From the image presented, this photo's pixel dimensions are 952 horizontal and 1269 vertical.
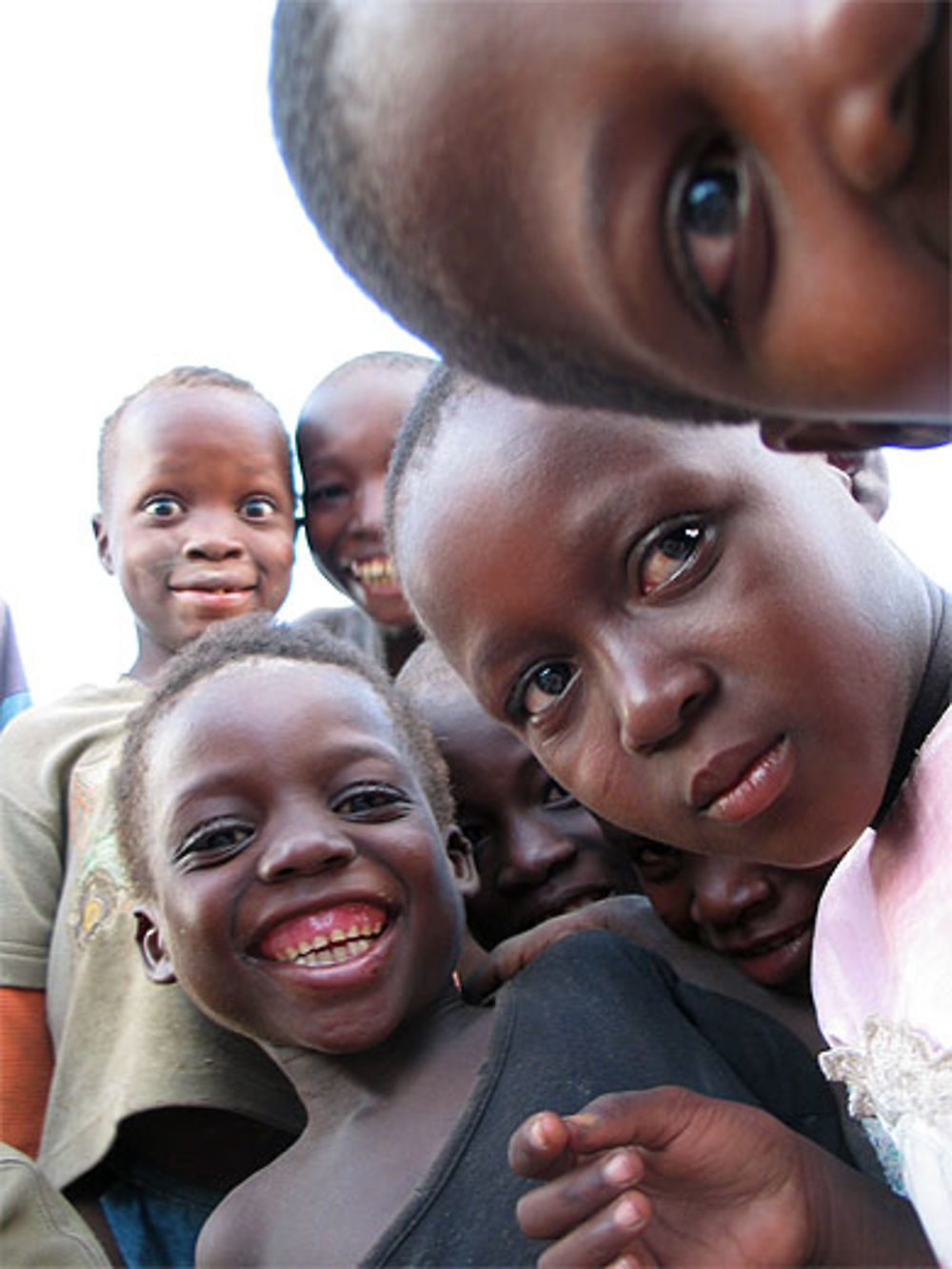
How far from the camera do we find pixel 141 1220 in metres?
2.01

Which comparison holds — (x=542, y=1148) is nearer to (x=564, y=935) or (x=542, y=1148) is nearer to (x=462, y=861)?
(x=564, y=935)

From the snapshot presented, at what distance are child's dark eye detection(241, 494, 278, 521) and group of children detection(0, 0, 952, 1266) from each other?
0.11 meters

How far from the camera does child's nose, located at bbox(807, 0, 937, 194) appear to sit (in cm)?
64

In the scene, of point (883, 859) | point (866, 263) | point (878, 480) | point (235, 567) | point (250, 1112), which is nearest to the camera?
point (866, 263)

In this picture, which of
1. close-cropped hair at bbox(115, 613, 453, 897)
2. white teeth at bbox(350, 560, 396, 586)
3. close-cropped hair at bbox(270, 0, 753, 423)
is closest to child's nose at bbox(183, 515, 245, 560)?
white teeth at bbox(350, 560, 396, 586)

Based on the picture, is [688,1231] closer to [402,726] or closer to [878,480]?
[878,480]

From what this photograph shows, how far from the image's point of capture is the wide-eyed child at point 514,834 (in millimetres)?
2078

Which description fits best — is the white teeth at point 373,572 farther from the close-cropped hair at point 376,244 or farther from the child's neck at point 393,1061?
the close-cropped hair at point 376,244

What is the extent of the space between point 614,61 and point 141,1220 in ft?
5.90

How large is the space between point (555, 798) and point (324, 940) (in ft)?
1.67

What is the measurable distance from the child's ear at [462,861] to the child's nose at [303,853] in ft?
0.89

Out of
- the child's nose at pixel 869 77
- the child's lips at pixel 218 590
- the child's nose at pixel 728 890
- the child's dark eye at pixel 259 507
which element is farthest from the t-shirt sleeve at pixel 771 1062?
the child's dark eye at pixel 259 507

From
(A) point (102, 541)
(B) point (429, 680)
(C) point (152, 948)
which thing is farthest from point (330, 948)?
(A) point (102, 541)

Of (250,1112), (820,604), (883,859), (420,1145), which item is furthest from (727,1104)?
(250,1112)
